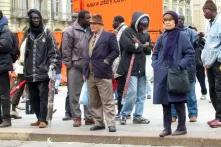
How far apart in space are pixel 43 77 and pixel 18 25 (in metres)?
46.1

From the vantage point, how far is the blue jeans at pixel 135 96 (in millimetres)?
10820

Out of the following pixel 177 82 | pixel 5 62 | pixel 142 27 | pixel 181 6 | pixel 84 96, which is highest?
pixel 181 6

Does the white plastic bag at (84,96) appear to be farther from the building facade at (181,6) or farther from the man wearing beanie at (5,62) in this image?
the building facade at (181,6)

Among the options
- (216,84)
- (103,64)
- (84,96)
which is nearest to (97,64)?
(103,64)

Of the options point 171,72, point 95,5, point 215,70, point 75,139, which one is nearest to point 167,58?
point 171,72

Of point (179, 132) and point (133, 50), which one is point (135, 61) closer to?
point (133, 50)

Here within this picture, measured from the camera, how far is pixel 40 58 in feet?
35.3

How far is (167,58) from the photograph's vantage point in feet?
30.2

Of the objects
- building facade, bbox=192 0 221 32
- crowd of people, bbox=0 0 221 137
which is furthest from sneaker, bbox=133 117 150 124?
building facade, bbox=192 0 221 32

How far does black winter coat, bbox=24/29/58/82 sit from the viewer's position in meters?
10.7

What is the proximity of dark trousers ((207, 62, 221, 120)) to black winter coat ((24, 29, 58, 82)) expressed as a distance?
277 cm

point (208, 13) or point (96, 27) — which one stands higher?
point (208, 13)

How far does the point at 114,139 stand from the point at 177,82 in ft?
4.84

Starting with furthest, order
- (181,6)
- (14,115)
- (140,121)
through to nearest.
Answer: (181,6), (14,115), (140,121)
